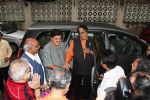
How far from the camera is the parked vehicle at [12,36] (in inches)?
451

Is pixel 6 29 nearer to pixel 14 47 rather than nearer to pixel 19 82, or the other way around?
pixel 14 47

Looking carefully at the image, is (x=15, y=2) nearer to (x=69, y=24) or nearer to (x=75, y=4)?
(x=75, y=4)

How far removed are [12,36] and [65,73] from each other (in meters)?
8.60

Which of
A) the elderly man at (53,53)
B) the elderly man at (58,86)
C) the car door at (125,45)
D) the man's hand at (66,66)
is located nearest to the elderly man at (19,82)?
the elderly man at (58,86)

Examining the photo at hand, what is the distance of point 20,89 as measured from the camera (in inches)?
143

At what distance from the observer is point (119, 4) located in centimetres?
1466

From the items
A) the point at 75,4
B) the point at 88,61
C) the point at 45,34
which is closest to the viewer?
the point at 88,61

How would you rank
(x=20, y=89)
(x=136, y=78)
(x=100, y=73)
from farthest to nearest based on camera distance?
1. (x=100, y=73)
2. (x=20, y=89)
3. (x=136, y=78)

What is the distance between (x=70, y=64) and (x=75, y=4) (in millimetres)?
9292

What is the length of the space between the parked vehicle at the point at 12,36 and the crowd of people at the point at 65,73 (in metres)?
5.11

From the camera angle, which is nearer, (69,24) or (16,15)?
(69,24)

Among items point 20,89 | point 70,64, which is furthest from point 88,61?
point 20,89

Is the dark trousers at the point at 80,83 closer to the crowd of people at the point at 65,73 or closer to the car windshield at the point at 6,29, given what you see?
the crowd of people at the point at 65,73

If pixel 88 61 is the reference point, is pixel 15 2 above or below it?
above
